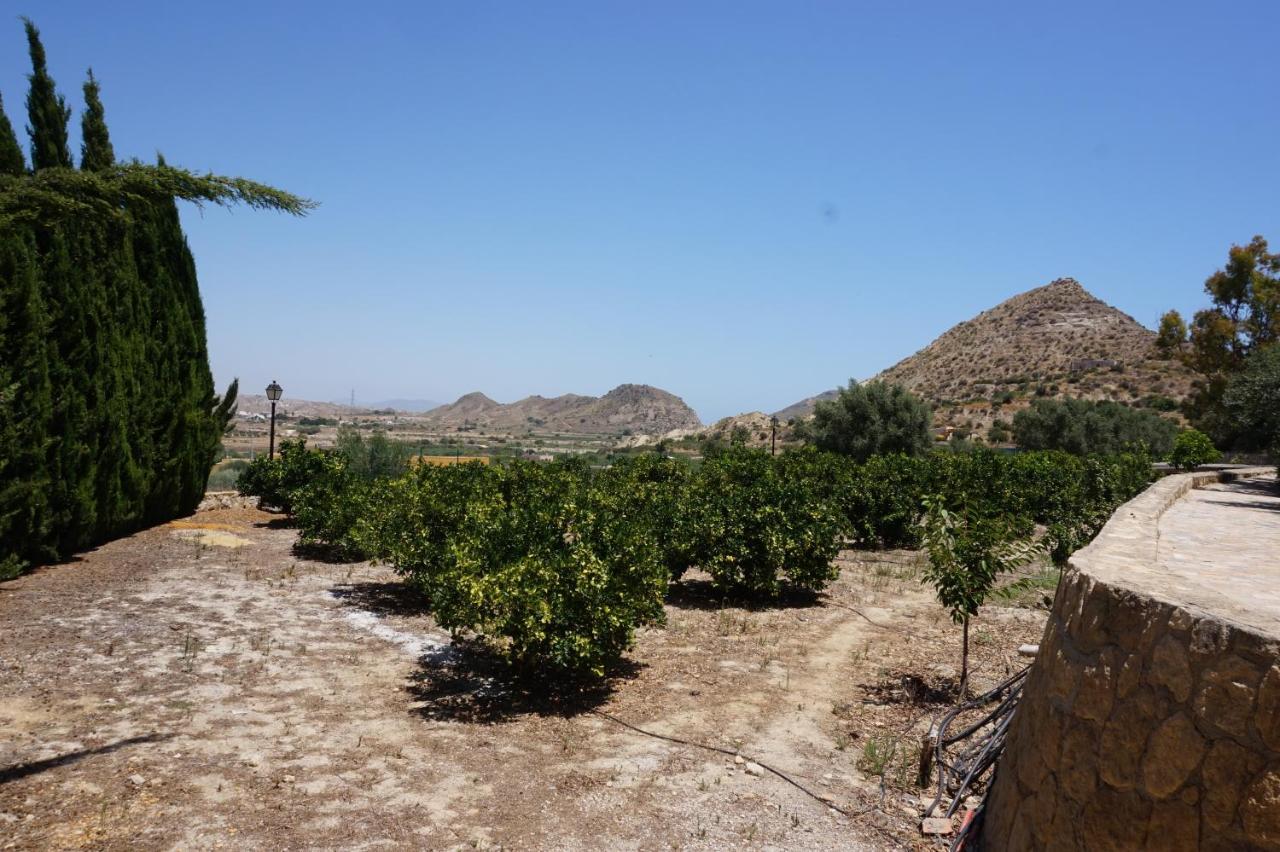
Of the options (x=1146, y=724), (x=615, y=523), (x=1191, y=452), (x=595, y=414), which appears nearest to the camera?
(x=1146, y=724)

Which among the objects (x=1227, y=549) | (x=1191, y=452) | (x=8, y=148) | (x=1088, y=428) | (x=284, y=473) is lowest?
(x=284, y=473)

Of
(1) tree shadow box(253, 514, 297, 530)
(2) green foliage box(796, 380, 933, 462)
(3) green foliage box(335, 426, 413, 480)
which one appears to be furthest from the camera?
(2) green foliage box(796, 380, 933, 462)

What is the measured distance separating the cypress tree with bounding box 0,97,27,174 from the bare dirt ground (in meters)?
5.20

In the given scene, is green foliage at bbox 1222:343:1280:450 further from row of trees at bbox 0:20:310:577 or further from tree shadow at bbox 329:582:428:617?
row of trees at bbox 0:20:310:577

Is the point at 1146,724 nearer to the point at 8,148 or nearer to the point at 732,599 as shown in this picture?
the point at 732,599

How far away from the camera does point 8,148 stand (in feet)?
33.5

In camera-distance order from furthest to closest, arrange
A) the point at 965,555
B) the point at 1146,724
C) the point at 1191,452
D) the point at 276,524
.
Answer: the point at 1191,452
the point at 276,524
the point at 965,555
the point at 1146,724

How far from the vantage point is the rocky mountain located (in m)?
125

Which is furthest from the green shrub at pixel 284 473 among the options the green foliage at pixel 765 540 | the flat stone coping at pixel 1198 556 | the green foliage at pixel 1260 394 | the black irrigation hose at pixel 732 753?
the green foliage at pixel 1260 394

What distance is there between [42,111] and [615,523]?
37.5 feet

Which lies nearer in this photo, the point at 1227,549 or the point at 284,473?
the point at 1227,549

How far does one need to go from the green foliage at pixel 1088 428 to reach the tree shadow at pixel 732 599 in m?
28.9

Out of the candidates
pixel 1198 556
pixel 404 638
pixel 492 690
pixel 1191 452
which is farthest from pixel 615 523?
pixel 1191 452

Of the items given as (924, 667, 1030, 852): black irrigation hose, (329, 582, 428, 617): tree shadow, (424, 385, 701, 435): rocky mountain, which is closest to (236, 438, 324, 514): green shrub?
(329, 582, 428, 617): tree shadow
